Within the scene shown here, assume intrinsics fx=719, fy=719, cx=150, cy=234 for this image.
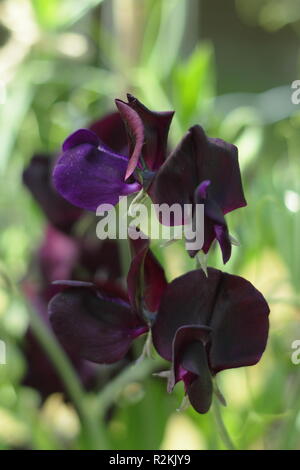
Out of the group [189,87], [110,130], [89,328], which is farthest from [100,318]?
[189,87]

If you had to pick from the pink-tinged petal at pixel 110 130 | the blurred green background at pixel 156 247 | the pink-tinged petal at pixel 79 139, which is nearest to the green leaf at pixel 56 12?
the blurred green background at pixel 156 247

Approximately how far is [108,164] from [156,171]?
3cm

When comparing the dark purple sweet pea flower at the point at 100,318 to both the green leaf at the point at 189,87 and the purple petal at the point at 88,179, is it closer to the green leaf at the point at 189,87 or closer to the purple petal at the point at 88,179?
the purple petal at the point at 88,179

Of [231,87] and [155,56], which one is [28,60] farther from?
[231,87]

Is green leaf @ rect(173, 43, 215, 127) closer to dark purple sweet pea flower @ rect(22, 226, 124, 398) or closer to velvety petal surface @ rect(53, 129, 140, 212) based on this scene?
dark purple sweet pea flower @ rect(22, 226, 124, 398)

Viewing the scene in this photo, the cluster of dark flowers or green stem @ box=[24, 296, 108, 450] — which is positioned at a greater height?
the cluster of dark flowers

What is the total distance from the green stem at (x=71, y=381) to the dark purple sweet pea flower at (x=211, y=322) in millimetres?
147

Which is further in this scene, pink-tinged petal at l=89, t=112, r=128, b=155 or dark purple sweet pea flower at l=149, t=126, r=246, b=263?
pink-tinged petal at l=89, t=112, r=128, b=155

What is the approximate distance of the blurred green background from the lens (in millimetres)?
522

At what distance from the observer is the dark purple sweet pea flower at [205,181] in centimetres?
30

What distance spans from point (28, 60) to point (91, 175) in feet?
1.44

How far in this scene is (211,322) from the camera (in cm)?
35

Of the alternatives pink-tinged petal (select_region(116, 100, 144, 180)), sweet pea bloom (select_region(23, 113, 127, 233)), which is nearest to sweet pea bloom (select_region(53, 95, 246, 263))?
pink-tinged petal (select_region(116, 100, 144, 180))

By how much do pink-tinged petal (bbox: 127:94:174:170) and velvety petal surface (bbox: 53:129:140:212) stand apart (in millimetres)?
16
